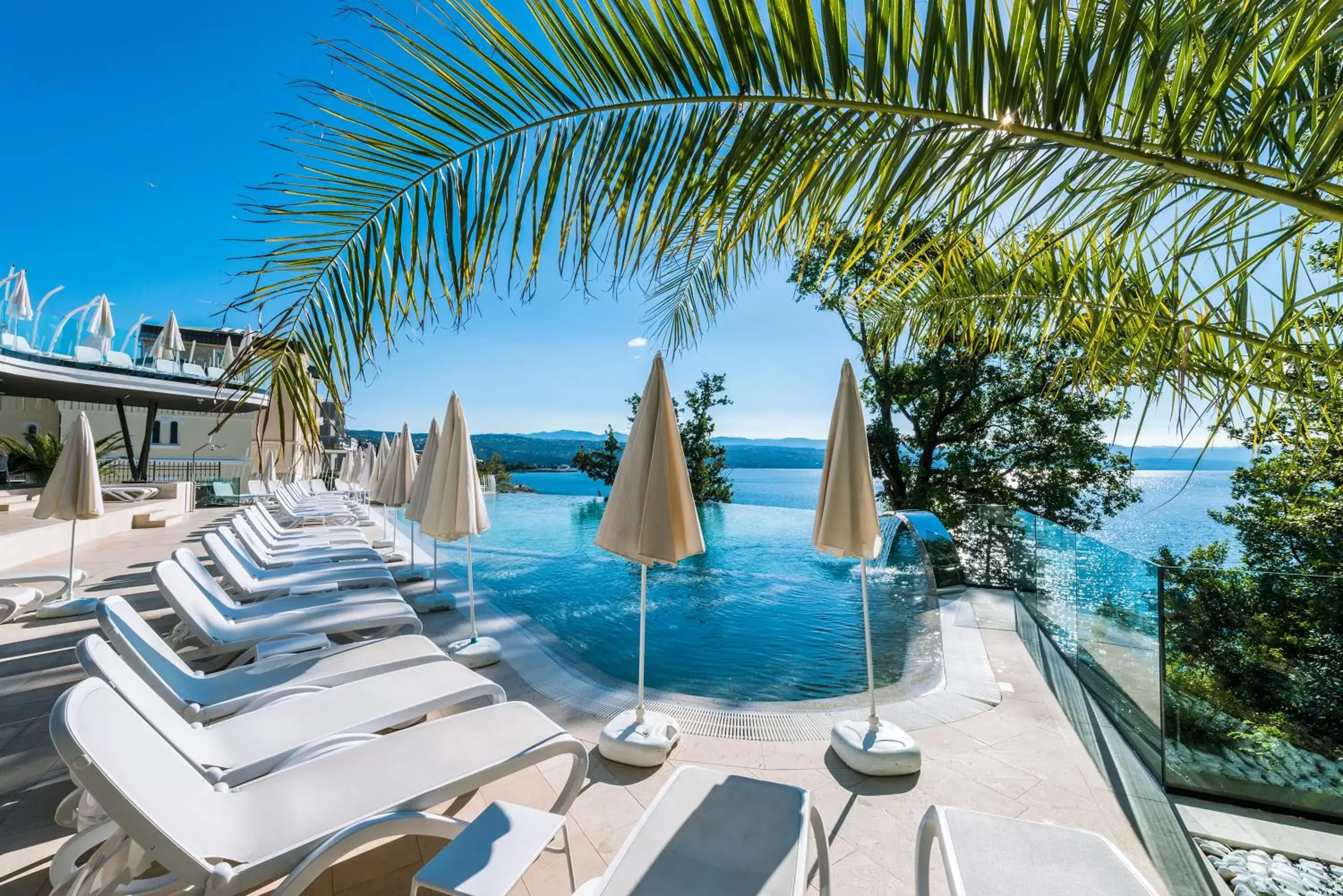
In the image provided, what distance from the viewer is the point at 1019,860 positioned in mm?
1801

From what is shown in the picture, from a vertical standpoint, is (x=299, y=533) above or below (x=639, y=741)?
above

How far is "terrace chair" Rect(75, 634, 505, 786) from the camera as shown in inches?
93.7

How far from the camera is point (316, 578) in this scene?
19.0ft

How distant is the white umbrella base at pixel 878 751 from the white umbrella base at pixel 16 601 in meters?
6.77

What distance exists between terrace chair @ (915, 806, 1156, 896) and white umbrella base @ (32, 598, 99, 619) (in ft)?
24.0

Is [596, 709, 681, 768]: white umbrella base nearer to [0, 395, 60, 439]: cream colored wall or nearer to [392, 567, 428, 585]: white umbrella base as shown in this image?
[392, 567, 428, 585]: white umbrella base

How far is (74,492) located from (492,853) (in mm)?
6859

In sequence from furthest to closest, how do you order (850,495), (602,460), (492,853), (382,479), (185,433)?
(185,433)
(602,460)
(382,479)
(850,495)
(492,853)

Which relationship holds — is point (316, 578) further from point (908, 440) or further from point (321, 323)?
point (908, 440)

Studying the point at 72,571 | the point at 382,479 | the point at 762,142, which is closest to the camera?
the point at 762,142

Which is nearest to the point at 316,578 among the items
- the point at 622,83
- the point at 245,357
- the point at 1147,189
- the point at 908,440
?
the point at 245,357

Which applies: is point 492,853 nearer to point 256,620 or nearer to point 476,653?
point 476,653

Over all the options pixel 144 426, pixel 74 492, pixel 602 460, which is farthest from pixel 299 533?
pixel 144 426

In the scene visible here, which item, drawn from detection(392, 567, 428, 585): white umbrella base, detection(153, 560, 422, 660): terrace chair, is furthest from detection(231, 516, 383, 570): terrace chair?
detection(153, 560, 422, 660): terrace chair
